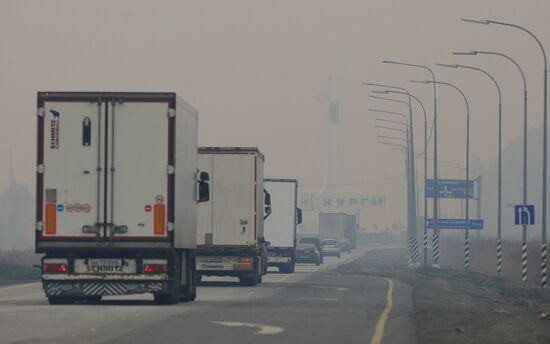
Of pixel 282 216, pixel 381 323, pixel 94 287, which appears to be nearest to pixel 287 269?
pixel 282 216

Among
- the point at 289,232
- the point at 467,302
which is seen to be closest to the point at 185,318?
the point at 467,302

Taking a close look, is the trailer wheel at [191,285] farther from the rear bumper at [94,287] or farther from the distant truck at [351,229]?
the distant truck at [351,229]

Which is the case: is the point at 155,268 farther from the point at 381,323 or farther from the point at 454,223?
the point at 454,223

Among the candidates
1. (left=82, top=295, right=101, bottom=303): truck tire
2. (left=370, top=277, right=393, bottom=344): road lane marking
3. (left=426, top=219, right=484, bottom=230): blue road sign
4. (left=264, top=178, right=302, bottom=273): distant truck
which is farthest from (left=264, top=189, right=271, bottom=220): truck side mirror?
(left=426, top=219, right=484, bottom=230): blue road sign

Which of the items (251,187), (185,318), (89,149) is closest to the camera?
(185,318)

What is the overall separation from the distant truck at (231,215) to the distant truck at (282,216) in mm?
12596

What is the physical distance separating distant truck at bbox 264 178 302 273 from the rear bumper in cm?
2660

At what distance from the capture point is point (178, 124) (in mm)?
27531

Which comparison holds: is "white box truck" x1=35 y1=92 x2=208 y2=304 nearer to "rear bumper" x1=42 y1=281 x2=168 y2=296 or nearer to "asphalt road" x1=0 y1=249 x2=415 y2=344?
"rear bumper" x1=42 y1=281 x2=168 y2=296

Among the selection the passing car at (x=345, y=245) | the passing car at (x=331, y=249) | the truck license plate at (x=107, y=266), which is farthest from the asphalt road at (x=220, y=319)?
the passing car at (x=345, y=245)

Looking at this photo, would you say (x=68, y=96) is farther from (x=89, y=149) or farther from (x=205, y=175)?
(x=205, y=175)

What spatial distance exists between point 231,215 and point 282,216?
14.5 metres

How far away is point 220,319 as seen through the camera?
2344 cm

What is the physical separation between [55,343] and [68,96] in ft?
32.0
